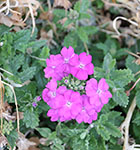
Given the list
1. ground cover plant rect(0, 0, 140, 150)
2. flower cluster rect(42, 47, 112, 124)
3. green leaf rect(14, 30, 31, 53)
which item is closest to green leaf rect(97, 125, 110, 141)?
ground cover plant rect(0, 0, 140, 150)

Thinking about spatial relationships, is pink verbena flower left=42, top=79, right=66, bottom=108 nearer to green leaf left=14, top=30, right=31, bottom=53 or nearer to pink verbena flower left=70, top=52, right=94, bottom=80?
pink verbena flower left=70, top=52, right=94, bottom=80

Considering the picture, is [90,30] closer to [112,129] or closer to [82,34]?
[82,34]

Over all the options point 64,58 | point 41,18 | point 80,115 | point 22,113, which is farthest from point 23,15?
point 80,115

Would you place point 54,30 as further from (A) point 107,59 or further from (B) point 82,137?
(B) point 82,137

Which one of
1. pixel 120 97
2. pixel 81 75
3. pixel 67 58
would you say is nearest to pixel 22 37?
pixel 67 58

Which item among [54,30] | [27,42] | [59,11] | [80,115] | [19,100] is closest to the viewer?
[80,115]
